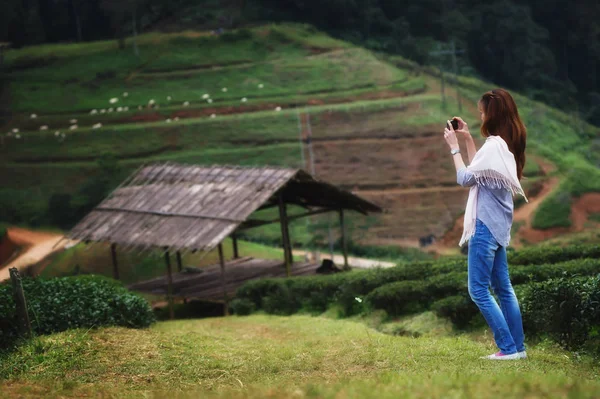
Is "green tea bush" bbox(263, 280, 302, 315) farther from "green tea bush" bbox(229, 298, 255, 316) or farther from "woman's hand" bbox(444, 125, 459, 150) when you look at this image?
"woman's hand" bbox(444, 125, 459, 150)

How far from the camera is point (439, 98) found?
43469mm

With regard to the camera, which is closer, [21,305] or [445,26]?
[21,305]

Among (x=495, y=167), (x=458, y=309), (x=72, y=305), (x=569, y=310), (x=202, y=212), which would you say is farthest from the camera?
(x=202, y=212)

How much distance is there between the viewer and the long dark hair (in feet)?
23.7

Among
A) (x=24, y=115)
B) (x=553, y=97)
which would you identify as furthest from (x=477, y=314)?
(x=553, y=97)

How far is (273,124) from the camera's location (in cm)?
4212

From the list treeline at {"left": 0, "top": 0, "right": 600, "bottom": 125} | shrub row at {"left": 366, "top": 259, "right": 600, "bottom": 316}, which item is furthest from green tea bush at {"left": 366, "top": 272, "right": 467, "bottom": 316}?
treeline at {"left": 0, "top": 0, "right": 600, "bottom": 125}

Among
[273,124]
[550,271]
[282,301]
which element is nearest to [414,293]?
[550,271]

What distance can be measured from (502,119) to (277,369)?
2865mm

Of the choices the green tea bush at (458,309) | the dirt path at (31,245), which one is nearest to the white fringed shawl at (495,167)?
the green tea bush at (458,309)

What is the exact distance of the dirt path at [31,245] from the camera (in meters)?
29.8

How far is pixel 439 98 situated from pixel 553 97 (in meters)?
8.77

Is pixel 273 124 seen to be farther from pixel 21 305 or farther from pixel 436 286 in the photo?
pixel 21 305

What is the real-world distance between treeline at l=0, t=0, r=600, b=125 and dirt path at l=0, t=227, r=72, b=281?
54.0 ft
